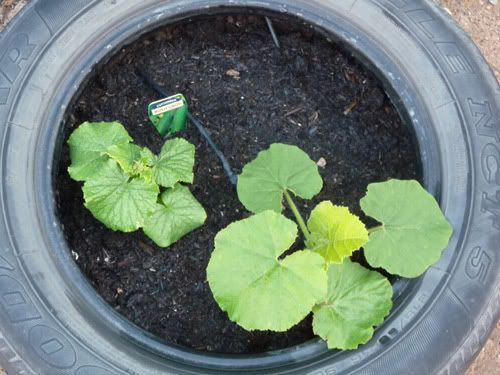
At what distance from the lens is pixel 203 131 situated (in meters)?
1.60

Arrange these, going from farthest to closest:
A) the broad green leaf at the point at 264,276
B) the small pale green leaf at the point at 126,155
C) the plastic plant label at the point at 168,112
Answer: the plastic plant label at the point at 168,112
the small pale green leaf at the point at 126,155
the broad green leaf at the point at 264,276

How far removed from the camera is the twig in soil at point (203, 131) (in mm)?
1573

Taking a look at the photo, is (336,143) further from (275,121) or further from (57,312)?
(57,312)

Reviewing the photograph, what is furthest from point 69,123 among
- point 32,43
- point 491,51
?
point 491,51

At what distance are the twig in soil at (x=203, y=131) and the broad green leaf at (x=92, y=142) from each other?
241 mm

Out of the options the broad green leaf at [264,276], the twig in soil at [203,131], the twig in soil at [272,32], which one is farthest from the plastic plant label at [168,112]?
the broad green leaf at [264,276]

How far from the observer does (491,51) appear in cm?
204

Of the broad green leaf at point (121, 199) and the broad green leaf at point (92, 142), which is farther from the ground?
the broad green leaf at point (92, 142)

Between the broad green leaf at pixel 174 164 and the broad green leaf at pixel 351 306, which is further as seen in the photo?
the broad green leaf at pixel 174 164

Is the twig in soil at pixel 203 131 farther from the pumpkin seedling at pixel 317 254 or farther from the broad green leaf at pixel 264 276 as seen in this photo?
the broad green leaf at pixel 264 276

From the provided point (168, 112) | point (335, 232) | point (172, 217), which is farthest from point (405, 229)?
point (168, 112)

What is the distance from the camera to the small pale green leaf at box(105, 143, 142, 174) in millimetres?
1348

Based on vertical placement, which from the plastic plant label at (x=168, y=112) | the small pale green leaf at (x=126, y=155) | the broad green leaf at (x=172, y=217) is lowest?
the broad green leaf at (x=172, y=217)

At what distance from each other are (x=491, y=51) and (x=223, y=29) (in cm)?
92
